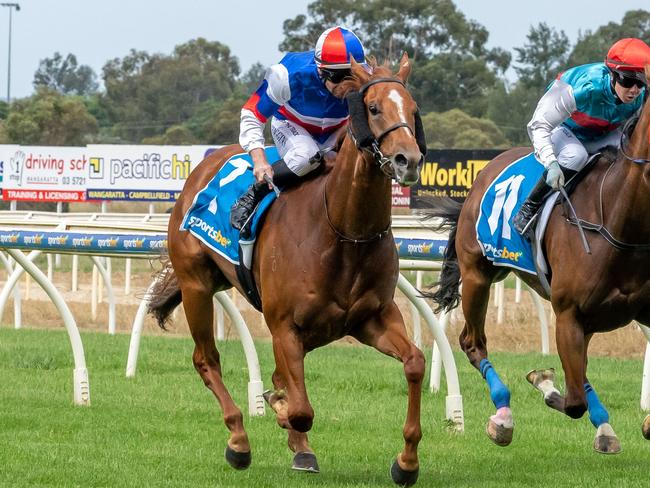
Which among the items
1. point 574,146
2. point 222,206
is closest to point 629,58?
point 574,146

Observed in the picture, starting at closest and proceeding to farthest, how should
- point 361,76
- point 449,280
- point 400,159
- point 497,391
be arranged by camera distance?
point 400,159 → point 361,76 → point 497,391 → point 449,280

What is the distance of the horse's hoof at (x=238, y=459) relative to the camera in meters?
Result: 5.80

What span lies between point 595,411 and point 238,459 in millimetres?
1681

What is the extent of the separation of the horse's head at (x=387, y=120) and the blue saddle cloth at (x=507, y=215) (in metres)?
1.64

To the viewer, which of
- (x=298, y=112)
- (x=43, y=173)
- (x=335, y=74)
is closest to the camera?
(x=335, y=74)

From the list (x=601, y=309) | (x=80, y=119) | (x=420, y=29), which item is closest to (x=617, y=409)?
(x=601, y=309)

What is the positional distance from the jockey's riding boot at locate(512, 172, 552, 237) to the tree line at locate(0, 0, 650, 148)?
64.8ft

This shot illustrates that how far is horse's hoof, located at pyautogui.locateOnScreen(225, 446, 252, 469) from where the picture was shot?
5805 millimetres

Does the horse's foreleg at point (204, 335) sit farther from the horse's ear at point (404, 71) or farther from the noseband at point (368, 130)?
the horse's ear at point (404, 71)

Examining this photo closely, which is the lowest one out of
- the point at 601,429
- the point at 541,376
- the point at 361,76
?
the point at 601,429

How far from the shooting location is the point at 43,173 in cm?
2436

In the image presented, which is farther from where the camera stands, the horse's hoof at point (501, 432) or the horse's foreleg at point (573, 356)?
the horse's hoof at point (501, 432)

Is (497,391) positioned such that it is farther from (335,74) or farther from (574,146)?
(335,74)

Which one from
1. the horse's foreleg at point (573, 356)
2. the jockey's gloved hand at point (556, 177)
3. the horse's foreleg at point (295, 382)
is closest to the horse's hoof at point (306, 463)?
the horse's foreleg at point (295, 382)
